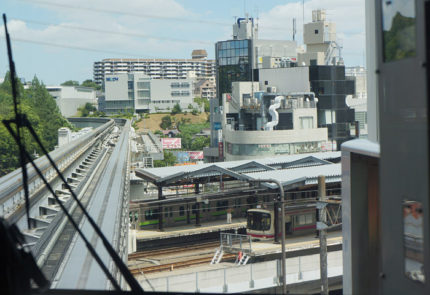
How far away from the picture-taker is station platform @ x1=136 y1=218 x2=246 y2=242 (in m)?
14.8

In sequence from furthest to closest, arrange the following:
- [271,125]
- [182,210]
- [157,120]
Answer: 1. [157,120]
2. [271,125]
3. [182,210]

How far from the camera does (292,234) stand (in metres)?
15.4

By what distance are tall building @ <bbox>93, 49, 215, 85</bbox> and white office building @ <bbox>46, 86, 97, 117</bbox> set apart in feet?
132

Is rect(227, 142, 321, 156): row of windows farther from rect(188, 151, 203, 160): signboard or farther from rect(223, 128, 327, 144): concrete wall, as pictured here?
rect(188, 151, 203, 160): signboard

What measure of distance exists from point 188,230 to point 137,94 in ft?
→ 176

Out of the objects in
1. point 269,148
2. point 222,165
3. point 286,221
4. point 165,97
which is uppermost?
point 165,97

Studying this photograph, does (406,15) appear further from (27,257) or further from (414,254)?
(27,257)

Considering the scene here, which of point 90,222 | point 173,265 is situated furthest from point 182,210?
point 90,222

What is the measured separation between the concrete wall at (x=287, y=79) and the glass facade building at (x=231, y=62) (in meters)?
4.86

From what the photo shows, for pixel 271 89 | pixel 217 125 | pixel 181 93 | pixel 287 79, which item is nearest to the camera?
pixel 271 89

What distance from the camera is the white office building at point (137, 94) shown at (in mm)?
67000

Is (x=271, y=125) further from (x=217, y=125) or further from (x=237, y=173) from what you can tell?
(x=217, y=125)

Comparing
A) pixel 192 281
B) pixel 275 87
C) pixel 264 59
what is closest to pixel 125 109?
pixel 264 59

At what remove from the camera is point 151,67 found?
109 m
